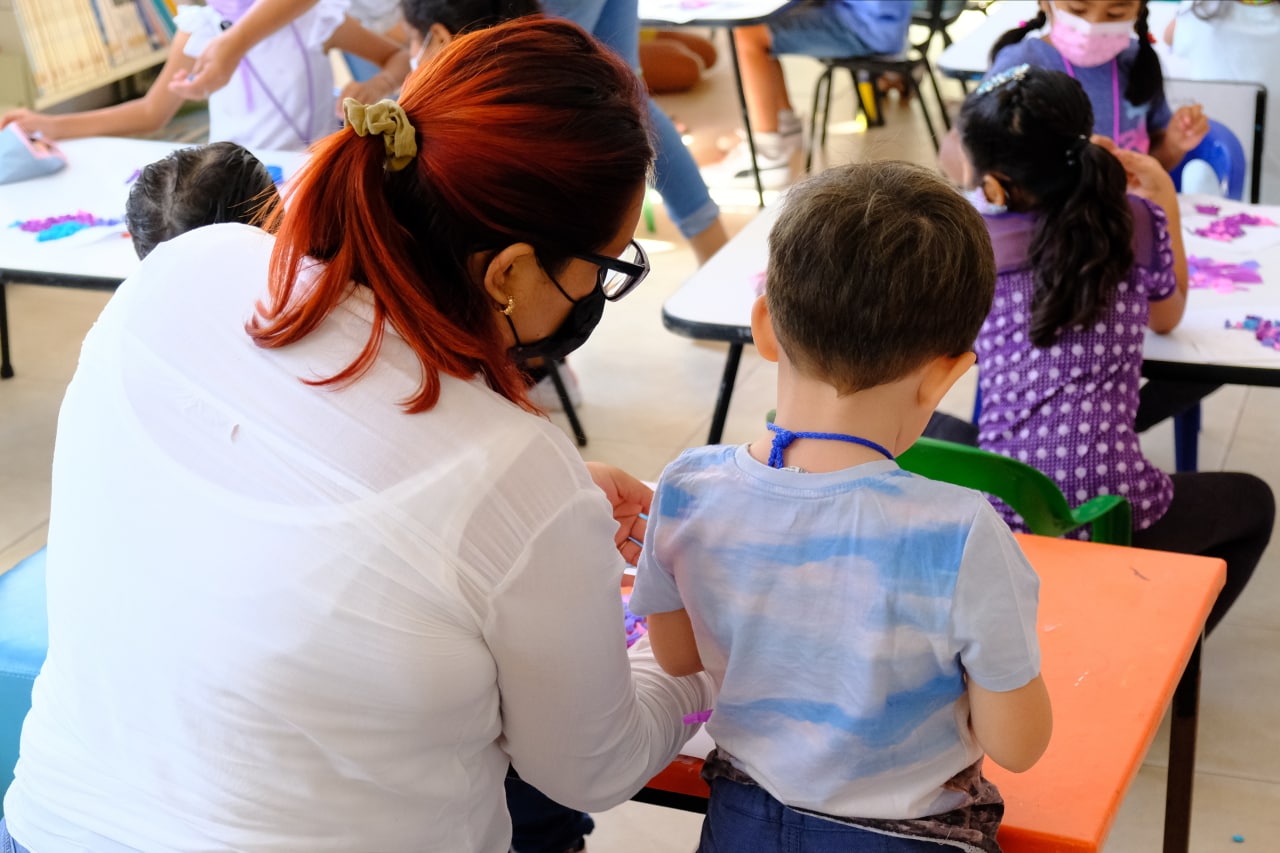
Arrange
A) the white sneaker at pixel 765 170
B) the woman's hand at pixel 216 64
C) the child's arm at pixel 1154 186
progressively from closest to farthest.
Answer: the child's arm at pixel 1154 186
the woman's hand at pixel 216 64
the white sneaker at pixel 765 170

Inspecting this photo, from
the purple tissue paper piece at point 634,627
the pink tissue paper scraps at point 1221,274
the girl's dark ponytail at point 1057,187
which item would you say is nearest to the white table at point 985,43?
the pink tissue paper scraps at point 1221,274

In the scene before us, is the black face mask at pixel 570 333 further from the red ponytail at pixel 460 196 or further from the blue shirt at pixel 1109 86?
the blue shirt at pixel 1109 86

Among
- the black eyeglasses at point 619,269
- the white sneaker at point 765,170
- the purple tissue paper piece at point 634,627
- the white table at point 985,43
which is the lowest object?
the white sneaker at point 765,170

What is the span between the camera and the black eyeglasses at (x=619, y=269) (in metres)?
1.15

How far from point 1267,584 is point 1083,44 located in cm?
119

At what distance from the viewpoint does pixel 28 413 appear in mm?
3656

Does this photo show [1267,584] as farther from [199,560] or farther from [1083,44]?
[199,560]

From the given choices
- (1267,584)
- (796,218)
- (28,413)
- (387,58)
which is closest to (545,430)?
(796,218)

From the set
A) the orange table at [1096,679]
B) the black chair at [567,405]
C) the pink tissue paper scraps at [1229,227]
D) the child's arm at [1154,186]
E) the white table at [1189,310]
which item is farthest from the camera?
the black chair at [567,405]

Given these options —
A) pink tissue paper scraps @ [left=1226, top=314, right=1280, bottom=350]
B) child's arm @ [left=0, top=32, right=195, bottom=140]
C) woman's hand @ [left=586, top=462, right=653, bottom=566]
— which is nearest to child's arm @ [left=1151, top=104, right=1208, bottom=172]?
pink tissue paper scraps @ [left=1226, top=314, right=1280, bottom=350]

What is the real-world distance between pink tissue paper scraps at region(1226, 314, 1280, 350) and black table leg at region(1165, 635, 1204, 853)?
78 cm

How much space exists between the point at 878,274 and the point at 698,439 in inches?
93.4

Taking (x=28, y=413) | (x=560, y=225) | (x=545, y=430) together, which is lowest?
(x=28, y=413)

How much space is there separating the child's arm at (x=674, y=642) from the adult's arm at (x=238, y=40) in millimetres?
2241
